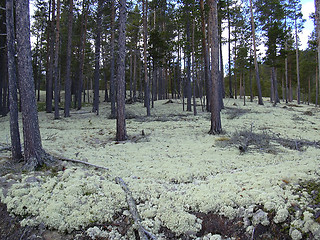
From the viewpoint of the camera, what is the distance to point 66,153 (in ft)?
18.6

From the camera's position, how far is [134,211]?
3.10 m

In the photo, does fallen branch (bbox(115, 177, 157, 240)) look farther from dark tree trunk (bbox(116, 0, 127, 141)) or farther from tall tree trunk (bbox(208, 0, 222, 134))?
tall tree trunk (bbox(208, 0, 222, 134))

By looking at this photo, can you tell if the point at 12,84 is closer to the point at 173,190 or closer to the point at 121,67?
the point at 121,67

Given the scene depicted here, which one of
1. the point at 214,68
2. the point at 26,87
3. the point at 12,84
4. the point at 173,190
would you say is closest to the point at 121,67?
the point at 214,68

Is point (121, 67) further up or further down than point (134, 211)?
further up

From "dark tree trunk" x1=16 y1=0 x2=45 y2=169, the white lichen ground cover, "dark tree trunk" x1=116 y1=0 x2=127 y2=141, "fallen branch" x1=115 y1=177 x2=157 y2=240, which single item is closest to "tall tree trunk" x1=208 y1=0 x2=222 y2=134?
the white lichen ground cover

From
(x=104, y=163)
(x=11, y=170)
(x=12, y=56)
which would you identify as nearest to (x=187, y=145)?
(x=104, y=163)

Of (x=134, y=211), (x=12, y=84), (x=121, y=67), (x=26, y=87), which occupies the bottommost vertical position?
(x=134, y=211)

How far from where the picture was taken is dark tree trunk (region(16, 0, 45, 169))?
4.36 m

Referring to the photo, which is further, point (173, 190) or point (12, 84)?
point (12, 84)

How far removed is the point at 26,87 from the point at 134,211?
3.32 meters

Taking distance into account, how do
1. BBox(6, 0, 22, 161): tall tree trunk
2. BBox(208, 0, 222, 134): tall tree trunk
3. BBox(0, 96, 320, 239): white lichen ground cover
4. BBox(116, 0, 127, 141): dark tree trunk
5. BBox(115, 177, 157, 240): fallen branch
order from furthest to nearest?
BBox(208, 0, 222, 134): tall tree trunk, BBox(116, 0, 127, 141): dark tree trunk, BBox(6, 0, 22, 161): tall tree trunk, BBox(0, 96, 320, 239): white lichen ground cover, BBox(115, 177, 157, 240): fallen branch

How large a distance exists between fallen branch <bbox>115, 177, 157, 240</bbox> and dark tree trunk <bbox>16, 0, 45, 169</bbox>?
188 cm

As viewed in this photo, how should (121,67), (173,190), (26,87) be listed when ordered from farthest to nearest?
(121,67) < (26,87) < (173,190)
